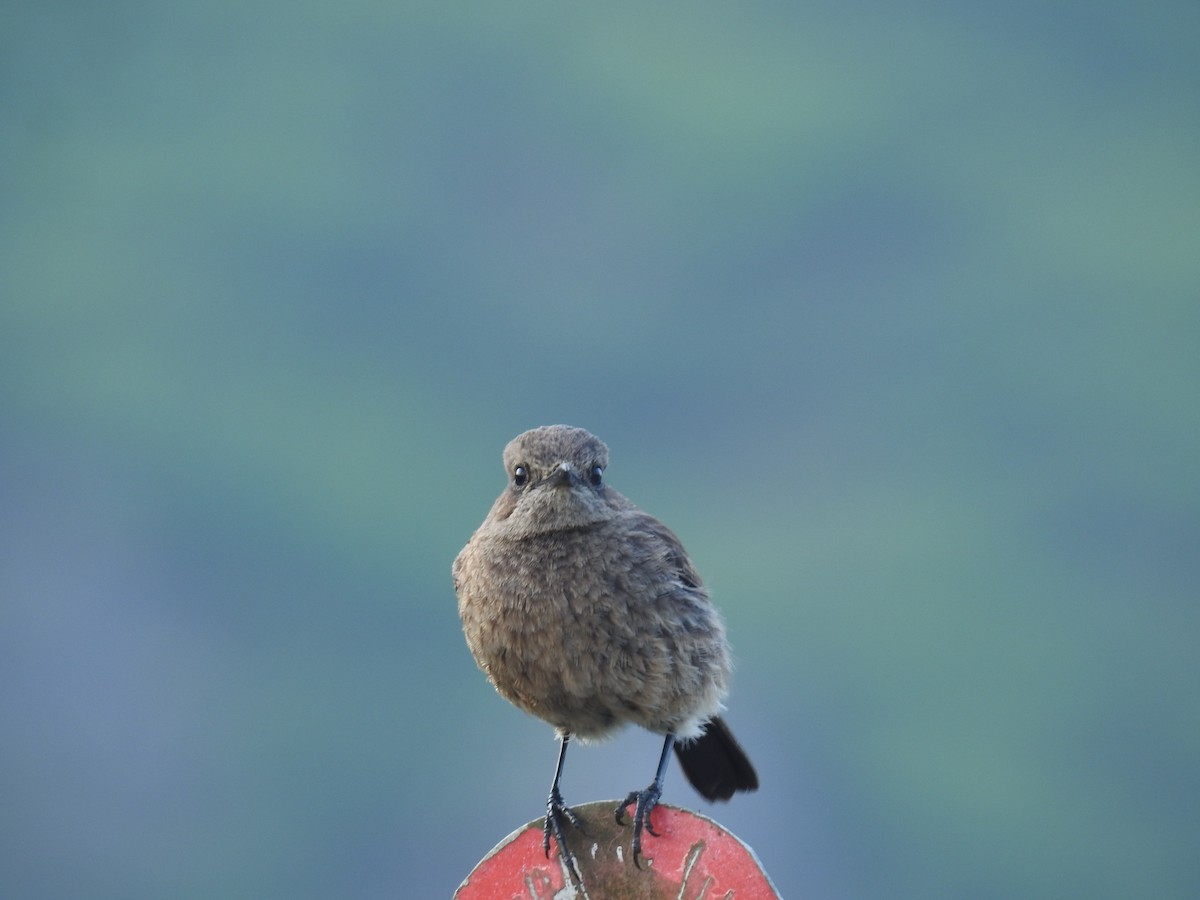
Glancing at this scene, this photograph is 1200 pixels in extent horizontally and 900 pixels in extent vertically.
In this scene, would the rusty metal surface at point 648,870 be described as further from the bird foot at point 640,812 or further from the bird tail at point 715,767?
the bird tail at point 715,767

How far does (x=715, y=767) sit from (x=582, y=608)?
4.16 ft

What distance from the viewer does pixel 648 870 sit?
11.6 ft

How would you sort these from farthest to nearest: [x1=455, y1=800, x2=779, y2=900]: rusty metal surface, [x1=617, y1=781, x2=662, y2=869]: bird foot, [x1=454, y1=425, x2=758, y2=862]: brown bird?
[x1=454, y1=425, x2=758, y2=862]: brown bird, [x1=617, y1=781, x2=662, y2=869]: bird foot, [x1=455, y1=800, x2=779, y2=900]: rusty metal surface

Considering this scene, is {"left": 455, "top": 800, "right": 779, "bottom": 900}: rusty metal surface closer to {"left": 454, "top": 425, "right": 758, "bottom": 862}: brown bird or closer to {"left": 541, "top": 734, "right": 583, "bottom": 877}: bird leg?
{"left": 541, "top": 734, "right": 583, "bottom": 877}: bird leg

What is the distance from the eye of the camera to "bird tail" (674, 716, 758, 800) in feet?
17.8

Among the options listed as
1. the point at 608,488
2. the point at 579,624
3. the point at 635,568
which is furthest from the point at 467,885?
the point at 608,488

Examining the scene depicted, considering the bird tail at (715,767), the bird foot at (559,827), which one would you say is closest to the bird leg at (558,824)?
the bird foot at (559,827)

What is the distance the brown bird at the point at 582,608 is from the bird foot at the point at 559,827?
0.40 metres

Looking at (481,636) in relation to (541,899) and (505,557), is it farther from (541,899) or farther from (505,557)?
(541,899)

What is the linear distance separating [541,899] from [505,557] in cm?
157

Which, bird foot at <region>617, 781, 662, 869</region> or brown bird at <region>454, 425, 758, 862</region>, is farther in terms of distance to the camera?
brown bird at <region>454, 425, 758, 862</region>

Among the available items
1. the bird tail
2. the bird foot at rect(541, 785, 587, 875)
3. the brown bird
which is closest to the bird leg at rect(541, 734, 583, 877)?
the bird foot at rect(541, 785, 587, 875)

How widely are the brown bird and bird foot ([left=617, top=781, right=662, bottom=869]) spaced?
1.50ft

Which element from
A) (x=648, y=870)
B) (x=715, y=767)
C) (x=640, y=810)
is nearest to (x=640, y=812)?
(x=640, y=810)
